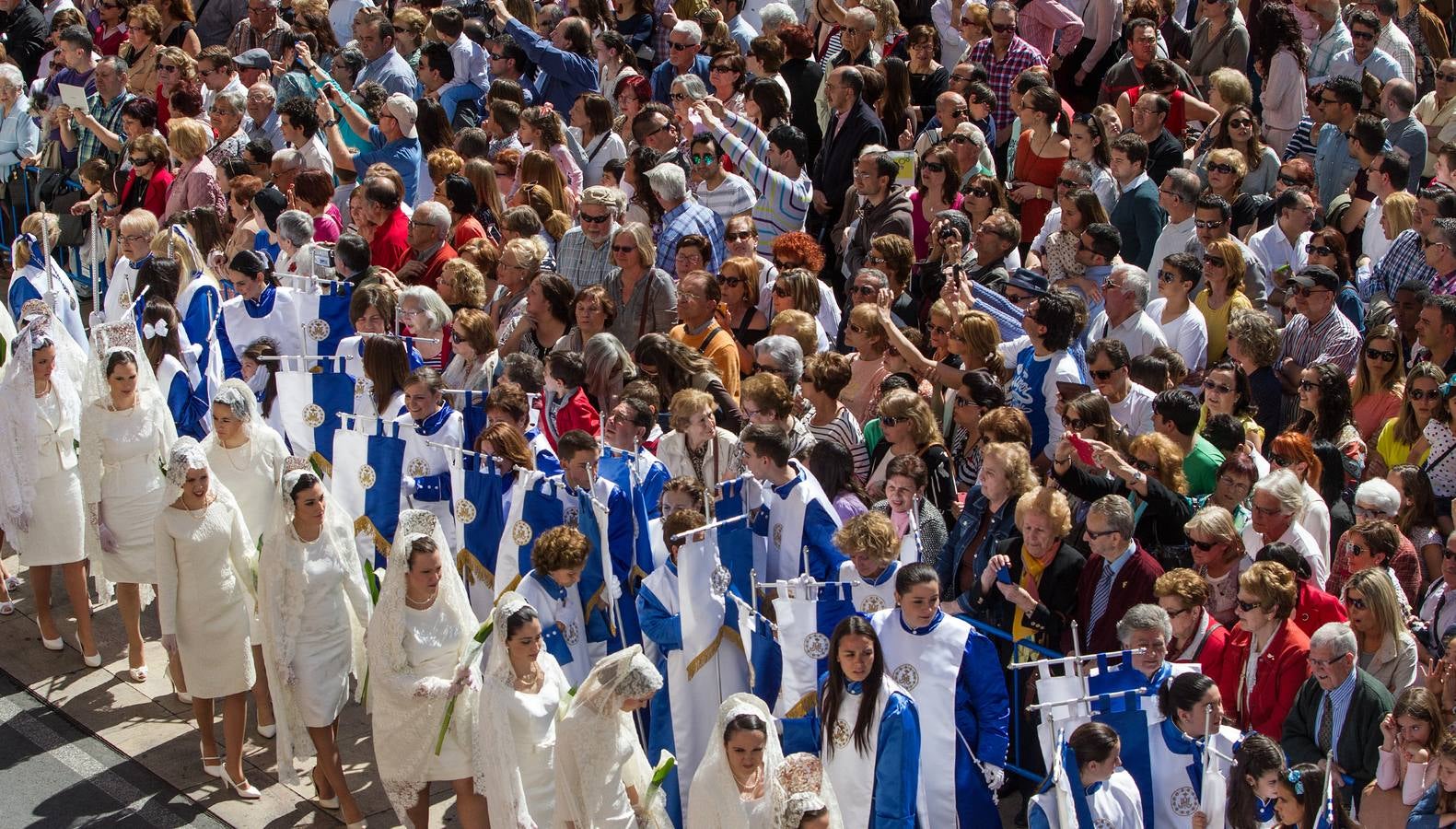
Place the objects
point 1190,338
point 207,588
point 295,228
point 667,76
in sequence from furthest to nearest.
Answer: point 667,76 < point 295,228 < point 1190,338 < point 207,588

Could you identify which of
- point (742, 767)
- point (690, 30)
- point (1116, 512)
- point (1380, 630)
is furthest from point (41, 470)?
point (1380, 630)

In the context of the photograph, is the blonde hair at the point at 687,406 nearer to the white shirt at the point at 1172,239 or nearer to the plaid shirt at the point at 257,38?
the white shirt at the point at 1172,239

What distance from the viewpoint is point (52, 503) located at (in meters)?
10.3

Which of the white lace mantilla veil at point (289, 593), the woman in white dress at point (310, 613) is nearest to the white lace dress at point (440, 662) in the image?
the woman in white dress at point (310, 613)

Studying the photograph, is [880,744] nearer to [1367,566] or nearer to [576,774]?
[576,774]

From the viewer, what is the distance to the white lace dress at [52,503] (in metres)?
10.2

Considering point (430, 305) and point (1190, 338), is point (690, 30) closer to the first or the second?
point (430, 305)

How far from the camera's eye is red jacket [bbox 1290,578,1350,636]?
24.0 ft

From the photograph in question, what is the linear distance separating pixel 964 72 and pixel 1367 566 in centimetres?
591

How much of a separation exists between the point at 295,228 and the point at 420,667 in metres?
4.34

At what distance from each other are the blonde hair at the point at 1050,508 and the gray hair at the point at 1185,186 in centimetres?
325

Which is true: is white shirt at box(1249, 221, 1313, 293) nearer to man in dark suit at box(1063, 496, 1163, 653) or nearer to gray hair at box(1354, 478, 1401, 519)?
gray hair at box(1354, 478, 1401, 519)

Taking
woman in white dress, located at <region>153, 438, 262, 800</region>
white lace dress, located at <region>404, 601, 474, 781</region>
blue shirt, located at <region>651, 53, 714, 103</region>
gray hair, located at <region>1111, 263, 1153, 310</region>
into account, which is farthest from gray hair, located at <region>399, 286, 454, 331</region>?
blue shirt, located at <region>651, 53, 714, 103</region>

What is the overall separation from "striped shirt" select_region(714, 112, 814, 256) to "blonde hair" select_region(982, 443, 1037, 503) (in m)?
3.80
